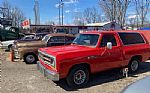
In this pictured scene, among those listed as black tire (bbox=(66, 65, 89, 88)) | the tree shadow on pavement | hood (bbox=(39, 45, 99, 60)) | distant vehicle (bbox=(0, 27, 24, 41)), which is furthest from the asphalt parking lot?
distant vehicle (bbox=(0, 27, 24, 41))

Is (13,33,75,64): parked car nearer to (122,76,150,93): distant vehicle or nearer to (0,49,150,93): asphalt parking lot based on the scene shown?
(0,49,150,93): asphalt parking lot

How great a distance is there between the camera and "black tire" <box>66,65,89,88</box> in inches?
268

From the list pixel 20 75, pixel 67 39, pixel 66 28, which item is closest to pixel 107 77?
pixel 20 75

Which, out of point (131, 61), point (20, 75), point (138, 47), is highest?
point (138, 47)

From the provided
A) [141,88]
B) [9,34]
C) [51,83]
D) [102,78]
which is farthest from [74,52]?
[9,34]

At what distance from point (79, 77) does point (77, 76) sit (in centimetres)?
9

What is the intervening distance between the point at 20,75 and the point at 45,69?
216 cm

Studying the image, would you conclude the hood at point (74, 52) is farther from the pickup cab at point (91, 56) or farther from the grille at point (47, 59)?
the grille at point (47, 59)

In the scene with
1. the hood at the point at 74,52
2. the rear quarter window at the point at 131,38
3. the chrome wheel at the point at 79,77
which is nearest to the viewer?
the hood at the point at 74,52

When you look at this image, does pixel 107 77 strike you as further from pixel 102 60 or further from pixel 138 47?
pixel 138 47

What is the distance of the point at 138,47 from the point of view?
28.9ft

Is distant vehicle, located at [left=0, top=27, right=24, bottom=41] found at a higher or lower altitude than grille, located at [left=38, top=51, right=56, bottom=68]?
higher

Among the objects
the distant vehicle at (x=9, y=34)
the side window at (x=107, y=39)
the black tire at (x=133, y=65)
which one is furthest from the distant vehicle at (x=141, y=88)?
the distant vehicle at (x=9, y=34)

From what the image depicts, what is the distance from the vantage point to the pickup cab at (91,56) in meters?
6.62
